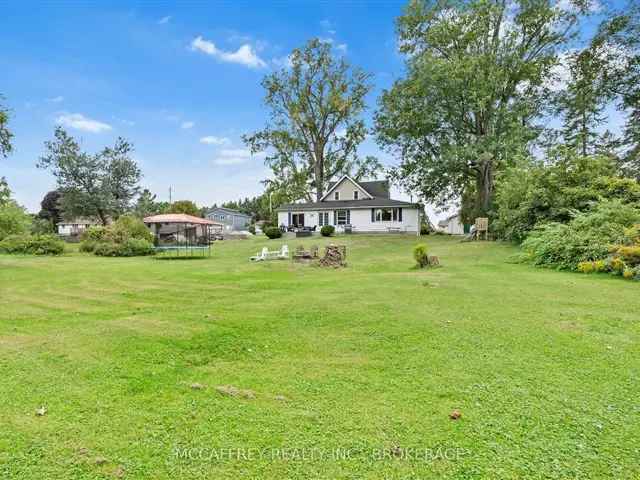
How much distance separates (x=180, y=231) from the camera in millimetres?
32438

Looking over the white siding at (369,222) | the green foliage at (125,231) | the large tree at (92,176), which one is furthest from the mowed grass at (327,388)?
the large tree at (92,176)

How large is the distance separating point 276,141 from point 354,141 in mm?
8615

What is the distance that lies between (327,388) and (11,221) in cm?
2640

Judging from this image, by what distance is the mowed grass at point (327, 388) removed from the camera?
2305mm

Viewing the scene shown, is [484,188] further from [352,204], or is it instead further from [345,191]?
[345,191]

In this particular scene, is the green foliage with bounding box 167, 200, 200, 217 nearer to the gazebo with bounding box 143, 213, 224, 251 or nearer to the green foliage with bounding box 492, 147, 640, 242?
the gazebo with bounding box 143, 213, 224, 251

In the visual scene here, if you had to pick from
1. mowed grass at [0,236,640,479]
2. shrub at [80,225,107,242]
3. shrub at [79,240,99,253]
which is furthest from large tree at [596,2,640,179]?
shrub at [79,240,99,253]

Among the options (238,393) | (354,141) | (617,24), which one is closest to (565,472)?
(238,393)

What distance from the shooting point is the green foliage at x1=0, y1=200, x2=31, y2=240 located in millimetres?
20703

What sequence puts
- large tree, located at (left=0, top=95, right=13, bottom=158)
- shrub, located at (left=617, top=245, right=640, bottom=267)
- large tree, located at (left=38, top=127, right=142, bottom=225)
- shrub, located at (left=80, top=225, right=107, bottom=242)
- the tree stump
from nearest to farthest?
shrub, located at (left=617, top=245, right=640, bottom=267) → large tree, located at (left=0, top=95, right=13, bottom=158) → the tree stump → shrub, located at (left=80, top=225, right=107, bottom=242) → large tree, located at (left=38, top=127, right=142, bottom=225)

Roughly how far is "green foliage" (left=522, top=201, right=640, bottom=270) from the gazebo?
17121mm

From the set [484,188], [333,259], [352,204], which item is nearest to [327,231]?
[352,204]

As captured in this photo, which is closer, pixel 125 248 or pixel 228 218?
pixel 125 248

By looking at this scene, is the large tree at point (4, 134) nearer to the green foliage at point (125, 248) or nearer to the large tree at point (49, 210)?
the green foliage at point (125, 248)
